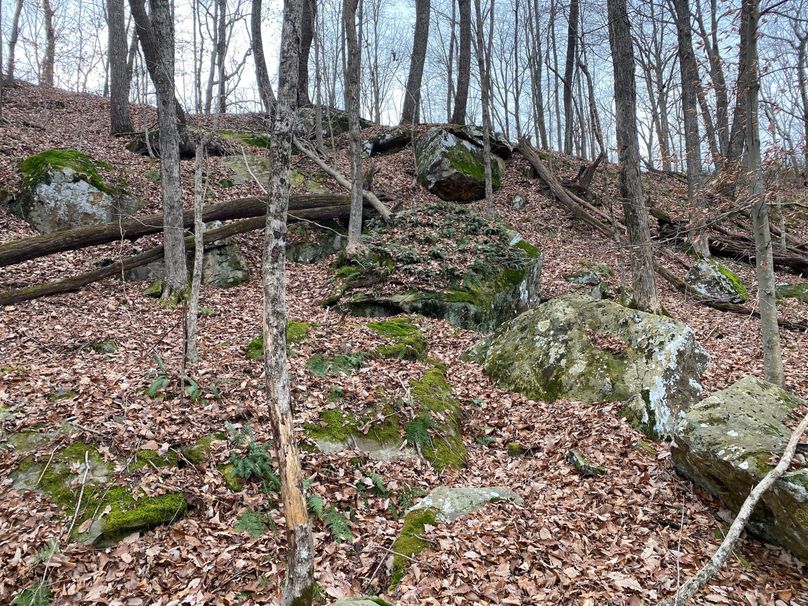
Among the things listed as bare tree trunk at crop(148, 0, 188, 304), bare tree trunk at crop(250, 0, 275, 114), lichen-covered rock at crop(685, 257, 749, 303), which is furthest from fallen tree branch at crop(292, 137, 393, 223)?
lichen-covered rock at crop(685, 257, 749, 303)

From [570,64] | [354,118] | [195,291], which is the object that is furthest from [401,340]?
[570,64]

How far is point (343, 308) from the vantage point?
9.74 metres

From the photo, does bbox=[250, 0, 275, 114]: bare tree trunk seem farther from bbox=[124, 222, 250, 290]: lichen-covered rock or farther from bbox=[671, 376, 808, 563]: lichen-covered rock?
bbox=[671, 376, 808, 563]: lichen-covered rock

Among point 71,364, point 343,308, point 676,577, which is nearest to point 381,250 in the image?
point 343,308

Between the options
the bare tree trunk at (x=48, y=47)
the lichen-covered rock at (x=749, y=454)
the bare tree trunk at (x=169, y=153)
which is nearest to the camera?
the lichen-covered rock at (x=749, y=454)

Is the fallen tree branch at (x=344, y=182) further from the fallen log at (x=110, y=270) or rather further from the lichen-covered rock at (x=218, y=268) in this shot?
the lichen-covered rock at (x=218, y=268)

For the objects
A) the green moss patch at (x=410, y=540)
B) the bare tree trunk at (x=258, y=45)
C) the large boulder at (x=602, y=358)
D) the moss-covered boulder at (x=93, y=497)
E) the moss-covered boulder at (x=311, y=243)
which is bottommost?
the green moss patch at (x=410, y=540)

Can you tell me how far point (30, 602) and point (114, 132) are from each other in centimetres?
1615

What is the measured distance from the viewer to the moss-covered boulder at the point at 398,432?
220 inches

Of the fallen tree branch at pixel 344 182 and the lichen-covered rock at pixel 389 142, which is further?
the lichen-covered rock at pixel 389 142

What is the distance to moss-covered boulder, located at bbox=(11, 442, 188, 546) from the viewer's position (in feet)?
13.2

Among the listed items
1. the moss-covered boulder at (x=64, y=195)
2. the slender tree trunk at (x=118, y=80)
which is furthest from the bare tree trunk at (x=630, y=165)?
the slender tree trunk at (x=118, y=80)

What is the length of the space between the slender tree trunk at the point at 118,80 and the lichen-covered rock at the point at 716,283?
58.8ft

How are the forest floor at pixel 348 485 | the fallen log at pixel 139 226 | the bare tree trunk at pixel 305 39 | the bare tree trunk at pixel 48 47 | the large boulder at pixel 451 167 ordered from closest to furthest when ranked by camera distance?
the forest floor at pixel 348 485
the fallen log at pixel 139 226
the bare tree trunk at pixel 305 39
the large boulder at pixel 451 167
the bare tree trunk at pixel 48 47
